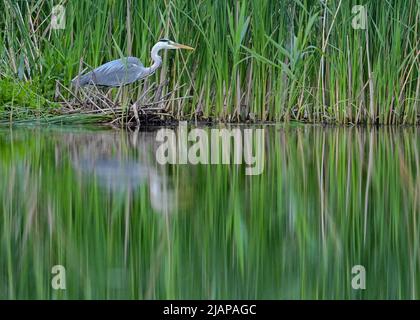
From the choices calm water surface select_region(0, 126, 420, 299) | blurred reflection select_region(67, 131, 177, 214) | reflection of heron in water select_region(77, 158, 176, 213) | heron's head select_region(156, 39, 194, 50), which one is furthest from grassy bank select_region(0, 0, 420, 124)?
reflection of heron in water select_region(77, 158, 176, 213)

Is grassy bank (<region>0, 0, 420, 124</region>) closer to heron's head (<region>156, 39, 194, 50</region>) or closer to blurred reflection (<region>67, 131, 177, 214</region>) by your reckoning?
heron's head (<region>156, 39, 194, 50</region>)

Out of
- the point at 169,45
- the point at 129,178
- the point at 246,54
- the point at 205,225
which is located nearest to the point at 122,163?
the point at 129,178

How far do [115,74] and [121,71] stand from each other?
0.16ft

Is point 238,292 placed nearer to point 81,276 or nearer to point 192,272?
point 192,272

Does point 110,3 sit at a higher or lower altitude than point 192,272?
higher

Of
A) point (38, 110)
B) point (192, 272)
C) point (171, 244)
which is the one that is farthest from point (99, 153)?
point (192, 272)

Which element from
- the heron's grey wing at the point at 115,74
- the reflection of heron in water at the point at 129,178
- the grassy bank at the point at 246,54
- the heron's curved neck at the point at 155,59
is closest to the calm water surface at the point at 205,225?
the reflection of heron in water at the point at 129,178

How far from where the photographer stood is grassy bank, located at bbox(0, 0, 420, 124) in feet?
23.0

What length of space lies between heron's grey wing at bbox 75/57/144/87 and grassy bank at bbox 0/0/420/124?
0.17 meters

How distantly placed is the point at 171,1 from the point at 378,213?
3779 millimetres

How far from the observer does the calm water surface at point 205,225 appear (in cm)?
255

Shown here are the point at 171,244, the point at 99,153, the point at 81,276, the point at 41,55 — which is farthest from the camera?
the point at 41,55

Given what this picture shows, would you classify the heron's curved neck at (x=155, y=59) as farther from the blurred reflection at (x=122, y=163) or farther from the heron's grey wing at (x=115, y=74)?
the blurred reflection at (x=122, y=163)

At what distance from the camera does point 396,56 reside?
22.9 feet
